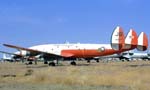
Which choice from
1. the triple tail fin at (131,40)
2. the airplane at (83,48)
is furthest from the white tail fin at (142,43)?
the triple tail fin at (131,40)

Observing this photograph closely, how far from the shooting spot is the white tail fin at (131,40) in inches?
2761

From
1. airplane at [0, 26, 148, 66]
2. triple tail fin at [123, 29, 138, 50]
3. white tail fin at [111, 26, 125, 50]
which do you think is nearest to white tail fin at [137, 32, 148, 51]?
airplane at [0, 26, 148, 66]

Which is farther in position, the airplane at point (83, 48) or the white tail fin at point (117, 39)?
the airplane at point (83, 48)

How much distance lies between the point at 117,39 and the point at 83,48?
1071 cm

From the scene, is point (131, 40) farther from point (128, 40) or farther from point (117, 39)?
point (117, 39)

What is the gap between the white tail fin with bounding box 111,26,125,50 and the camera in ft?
220

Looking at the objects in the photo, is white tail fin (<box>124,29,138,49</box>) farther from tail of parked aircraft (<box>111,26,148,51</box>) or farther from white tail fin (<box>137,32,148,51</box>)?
white tail fin (<box>137,32,148,51</box>)

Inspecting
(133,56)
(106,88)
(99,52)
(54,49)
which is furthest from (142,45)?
(133,56)

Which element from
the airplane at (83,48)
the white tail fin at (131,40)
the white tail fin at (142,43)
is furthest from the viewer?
the white tail fin at (131,40)

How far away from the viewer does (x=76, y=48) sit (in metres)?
76.8

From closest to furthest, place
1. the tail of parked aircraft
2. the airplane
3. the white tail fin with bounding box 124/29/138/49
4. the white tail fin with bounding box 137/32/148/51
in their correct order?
the tail of parked aircraft → the airplane → the white tail fin with bounding box 137/32/148/51 → the white tail fin with bounding box 124/29/138/49

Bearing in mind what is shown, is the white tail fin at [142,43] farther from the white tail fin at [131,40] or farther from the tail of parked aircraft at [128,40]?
the white tail fin at [131,40]

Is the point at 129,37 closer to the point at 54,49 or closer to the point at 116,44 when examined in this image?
the point at 116,44

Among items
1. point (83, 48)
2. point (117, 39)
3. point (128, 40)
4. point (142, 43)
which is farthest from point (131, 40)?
point (83, 48)
